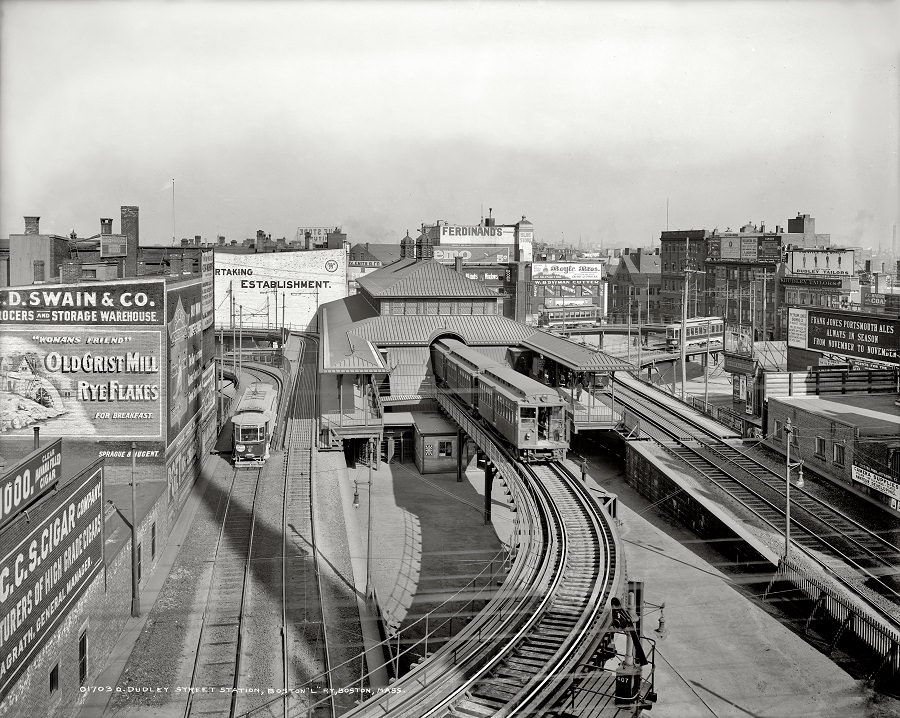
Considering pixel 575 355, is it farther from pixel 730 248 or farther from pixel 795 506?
pixel 730 248

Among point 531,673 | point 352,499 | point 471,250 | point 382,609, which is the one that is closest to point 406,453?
point 352,499

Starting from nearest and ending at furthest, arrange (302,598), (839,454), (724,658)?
1. (724,658)
2. (302,598)
3. (839,454)

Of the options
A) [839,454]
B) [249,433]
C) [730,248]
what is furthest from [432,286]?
[730,248]

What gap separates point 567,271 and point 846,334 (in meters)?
49.2

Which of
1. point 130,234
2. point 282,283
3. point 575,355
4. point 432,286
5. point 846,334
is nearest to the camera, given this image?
point 575,355

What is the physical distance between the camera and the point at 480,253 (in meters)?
107

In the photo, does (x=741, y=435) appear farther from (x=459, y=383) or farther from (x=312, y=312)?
(x=312, y=312)

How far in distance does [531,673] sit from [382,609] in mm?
8712

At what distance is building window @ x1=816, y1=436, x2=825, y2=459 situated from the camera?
34.9 m

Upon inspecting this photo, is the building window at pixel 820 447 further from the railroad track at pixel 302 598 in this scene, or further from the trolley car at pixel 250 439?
the trolley car at pixel 250 439

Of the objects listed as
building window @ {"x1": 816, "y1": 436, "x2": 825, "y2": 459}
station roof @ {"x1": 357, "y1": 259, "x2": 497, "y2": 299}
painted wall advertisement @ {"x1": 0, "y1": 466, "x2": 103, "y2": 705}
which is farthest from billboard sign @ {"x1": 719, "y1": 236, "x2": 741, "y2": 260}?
painted wall advertisement @ {"x1": 0, "y1": 466, "x2": 103, "y2": 705}

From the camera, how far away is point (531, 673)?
1600 cm

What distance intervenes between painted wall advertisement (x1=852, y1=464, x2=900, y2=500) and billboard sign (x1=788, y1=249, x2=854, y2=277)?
66.6 metres

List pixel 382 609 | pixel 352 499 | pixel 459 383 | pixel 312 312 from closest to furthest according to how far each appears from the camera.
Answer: pixel 382 609 → pixel 352 499 → pixel 459 383 → pixel 312 312
